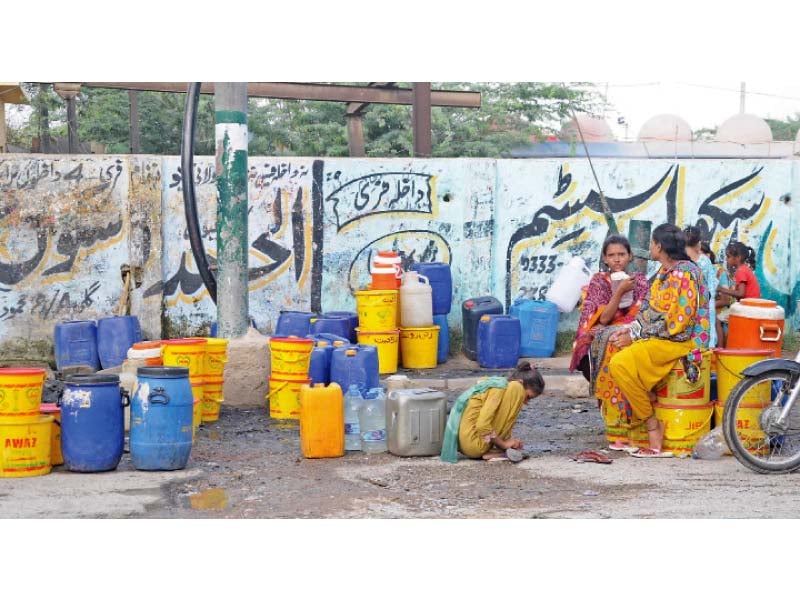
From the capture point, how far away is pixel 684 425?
8102 mm

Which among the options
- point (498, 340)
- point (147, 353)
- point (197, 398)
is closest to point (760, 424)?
point (197, 398)

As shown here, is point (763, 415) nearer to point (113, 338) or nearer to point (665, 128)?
point (113, 338)

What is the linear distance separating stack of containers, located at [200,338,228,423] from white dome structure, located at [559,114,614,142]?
2614 centimetres

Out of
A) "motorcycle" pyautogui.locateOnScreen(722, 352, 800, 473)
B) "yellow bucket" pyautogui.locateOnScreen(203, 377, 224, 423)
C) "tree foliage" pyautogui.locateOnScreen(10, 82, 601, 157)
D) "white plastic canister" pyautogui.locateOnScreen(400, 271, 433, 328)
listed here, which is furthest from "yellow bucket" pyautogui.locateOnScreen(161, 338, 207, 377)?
"tree foliage" pyautogui.locateOnScreen(10, 82, 601, 157)

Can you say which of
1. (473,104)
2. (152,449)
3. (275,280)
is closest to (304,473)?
(152,449)

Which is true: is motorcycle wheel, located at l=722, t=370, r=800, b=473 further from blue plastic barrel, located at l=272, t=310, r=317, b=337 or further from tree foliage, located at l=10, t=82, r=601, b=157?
tree foliage, located at l=10, t=82, r=601, b=157

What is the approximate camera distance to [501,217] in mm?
14219

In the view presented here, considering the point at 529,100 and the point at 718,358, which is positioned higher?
the point at 529,100

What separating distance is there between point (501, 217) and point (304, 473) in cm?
708

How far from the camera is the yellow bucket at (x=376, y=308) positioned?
12203mm

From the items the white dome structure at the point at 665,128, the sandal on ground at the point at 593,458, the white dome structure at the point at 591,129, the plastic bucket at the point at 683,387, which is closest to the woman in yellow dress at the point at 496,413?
the sandal on ground at the point at 593,458

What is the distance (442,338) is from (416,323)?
661 mm

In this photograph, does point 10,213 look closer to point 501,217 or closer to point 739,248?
point 501,217

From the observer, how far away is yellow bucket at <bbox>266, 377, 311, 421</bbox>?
10.0m
